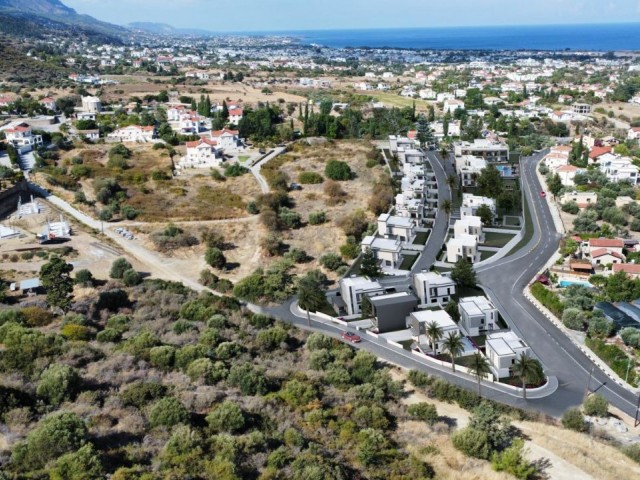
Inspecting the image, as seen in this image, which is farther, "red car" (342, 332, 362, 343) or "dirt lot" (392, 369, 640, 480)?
"red car" (342, 332, 362, 343)

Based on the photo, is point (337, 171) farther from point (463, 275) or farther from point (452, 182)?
point (463, 275)

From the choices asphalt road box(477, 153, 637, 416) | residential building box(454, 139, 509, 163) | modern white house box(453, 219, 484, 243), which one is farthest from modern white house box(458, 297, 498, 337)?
residential building box(454, 139, 509, 163)

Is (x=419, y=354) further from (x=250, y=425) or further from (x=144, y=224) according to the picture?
(x=144, y=224)

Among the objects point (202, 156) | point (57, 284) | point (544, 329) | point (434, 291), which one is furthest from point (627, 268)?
point (202, 156)

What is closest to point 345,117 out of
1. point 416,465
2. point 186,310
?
point 186,310

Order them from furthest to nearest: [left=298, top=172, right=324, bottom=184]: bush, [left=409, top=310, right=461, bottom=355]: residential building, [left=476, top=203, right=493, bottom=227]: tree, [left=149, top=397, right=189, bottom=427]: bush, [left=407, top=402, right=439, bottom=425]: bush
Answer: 1. [left=298, top=172, right=324, bottom=184]: bush
2. [left=476, top=203, right=493, bottom=227]: tree
3. [left=409, top=310, right=461, bottom=355]: residential building
4. [left=407, top=402, right=439, bottom=425]: bush
5. [left=149, top=397, right=189, bottom=427]: bush

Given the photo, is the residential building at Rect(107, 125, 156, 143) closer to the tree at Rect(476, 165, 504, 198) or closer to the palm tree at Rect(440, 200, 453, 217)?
the palm tree at Rect(440, 200, 453, 217)

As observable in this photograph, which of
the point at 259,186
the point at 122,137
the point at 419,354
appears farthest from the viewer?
the point at 122,137
